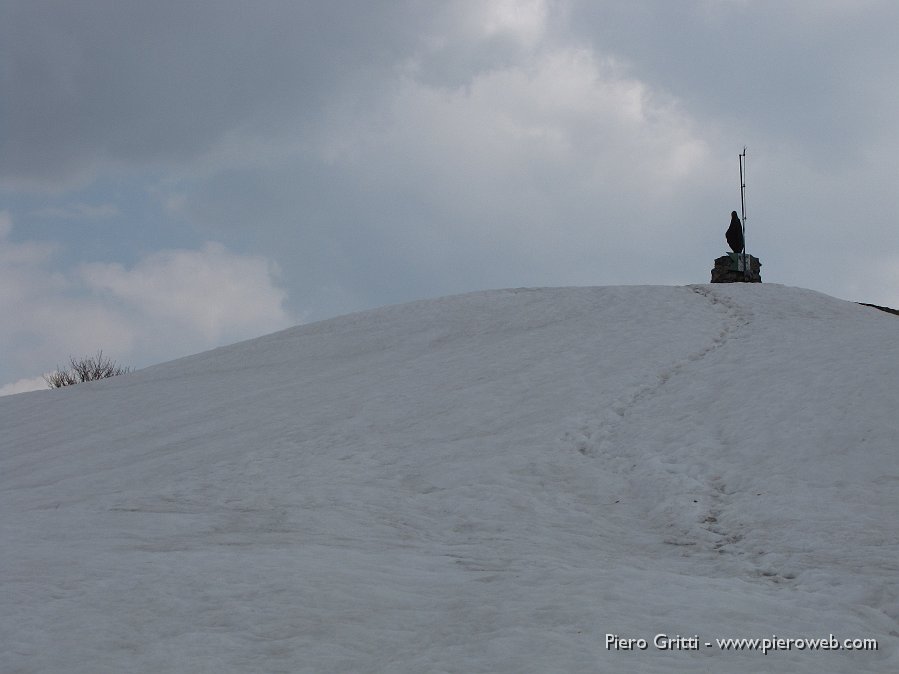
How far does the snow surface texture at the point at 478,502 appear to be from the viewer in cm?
859

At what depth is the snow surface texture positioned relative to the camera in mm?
8586

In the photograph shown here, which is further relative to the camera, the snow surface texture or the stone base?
the stone base

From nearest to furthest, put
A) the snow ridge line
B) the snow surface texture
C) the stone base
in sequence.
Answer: the snow surface texture → the snow ridge line → the stone base

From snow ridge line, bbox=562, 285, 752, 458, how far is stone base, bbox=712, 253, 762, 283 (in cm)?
1362

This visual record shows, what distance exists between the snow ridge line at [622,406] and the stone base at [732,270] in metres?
13.6

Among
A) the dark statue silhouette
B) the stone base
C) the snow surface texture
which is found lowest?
the snow surface texture

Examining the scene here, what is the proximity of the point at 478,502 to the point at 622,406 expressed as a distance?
6.08 m

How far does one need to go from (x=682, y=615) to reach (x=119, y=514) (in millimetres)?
9062

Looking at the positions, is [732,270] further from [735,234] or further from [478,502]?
[478,502]

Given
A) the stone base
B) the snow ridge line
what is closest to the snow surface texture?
the snow ridge line

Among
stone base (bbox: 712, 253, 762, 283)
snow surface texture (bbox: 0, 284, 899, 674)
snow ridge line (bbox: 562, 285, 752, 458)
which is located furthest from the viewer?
stone base (bbox: 712, 253, 762, 283)

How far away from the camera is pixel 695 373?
2166 centimetres

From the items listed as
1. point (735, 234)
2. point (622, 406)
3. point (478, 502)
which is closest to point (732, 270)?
point (735, 234)

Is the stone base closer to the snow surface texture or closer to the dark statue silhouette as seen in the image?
the dark statue silhouette
